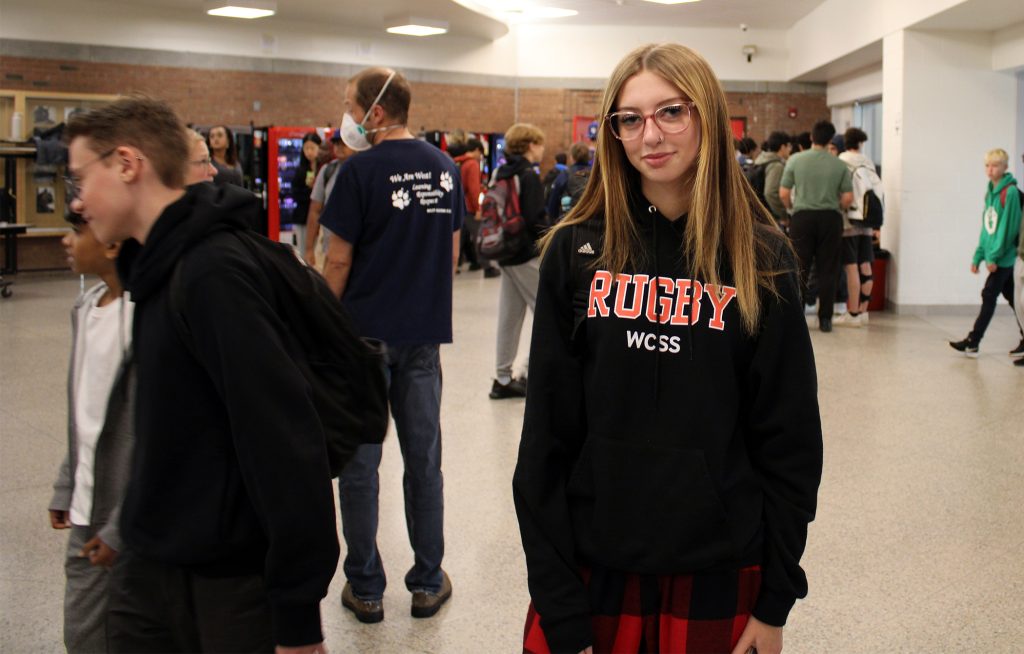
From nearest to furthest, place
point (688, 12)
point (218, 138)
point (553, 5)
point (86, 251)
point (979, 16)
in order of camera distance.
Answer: point (86, 251) < point (218, 138) < point (979, 16) < point (553, 5) < point (688, 12)

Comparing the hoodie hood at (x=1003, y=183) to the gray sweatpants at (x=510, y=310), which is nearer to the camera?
the gray sweatpants at (x=510, y=310)

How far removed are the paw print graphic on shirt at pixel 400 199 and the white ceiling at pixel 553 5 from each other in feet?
38.5

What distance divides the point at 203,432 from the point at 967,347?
7.94m

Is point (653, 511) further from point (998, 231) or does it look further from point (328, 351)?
point (998, 231)

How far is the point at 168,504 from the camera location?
1.66 meters

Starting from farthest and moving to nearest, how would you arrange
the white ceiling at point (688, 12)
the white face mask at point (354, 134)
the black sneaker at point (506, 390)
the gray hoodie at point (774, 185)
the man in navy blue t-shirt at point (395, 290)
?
the white ceiling at point (688, 12) → the gray hoodie at point (774, 185) → the black sneaker at point (506, 390) → the white face mask at point (354, 134) → the man in navy blue t-shirt at point (395, 290)

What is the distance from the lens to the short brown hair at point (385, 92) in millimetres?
3326

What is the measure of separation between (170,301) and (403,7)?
1404cm

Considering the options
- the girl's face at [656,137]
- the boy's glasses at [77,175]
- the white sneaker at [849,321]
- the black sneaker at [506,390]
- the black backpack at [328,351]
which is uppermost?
the girl's face at [656,137]

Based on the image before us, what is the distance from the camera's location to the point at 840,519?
14.4 feet

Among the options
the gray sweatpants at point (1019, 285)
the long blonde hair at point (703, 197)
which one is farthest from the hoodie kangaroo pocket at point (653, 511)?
the gray sweatpants at point (1019, 285)

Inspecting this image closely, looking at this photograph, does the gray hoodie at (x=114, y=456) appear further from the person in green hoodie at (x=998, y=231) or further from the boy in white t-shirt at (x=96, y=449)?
the person in green hoodie at (x=998, y=231)

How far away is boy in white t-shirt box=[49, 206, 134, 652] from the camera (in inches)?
71.7

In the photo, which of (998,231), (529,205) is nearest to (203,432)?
(529,205)
